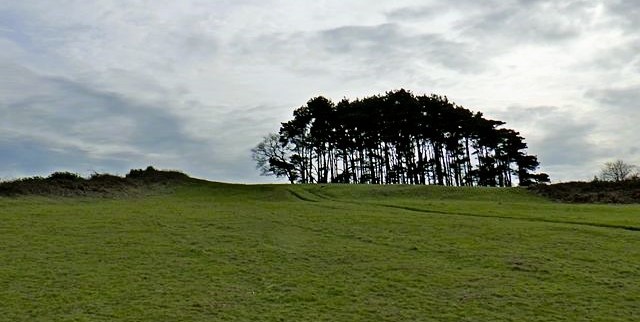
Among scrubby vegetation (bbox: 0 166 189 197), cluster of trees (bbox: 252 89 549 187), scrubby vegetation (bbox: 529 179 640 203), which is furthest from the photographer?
cluster of trees (bbox: 252 89 549 187)

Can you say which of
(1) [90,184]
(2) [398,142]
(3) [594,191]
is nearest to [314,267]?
(1) [90,184]

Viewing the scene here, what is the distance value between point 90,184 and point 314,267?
24.7 m

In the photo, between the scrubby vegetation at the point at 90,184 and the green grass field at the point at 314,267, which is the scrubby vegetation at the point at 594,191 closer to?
the green grass field at the point at 314,267

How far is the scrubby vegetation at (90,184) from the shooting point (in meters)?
29.8

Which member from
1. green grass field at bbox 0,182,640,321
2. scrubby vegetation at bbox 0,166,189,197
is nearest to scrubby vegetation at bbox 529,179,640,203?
green grass field at bbox 0,182,640,321

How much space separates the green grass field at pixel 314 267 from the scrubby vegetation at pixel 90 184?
862cm

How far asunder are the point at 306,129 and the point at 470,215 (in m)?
49.2

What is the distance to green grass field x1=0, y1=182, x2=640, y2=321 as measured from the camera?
937cm

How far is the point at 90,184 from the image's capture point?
33031 mm

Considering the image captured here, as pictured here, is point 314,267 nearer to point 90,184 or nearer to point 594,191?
point 90,184

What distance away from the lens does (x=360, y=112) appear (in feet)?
222

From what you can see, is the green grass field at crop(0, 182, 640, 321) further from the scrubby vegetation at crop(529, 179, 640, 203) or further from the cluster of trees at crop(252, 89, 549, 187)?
the cluster of trees at crop(252, 89, 549, 187)

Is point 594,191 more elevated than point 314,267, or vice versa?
point 594,191

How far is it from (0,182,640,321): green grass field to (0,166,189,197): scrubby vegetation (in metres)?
8.62
